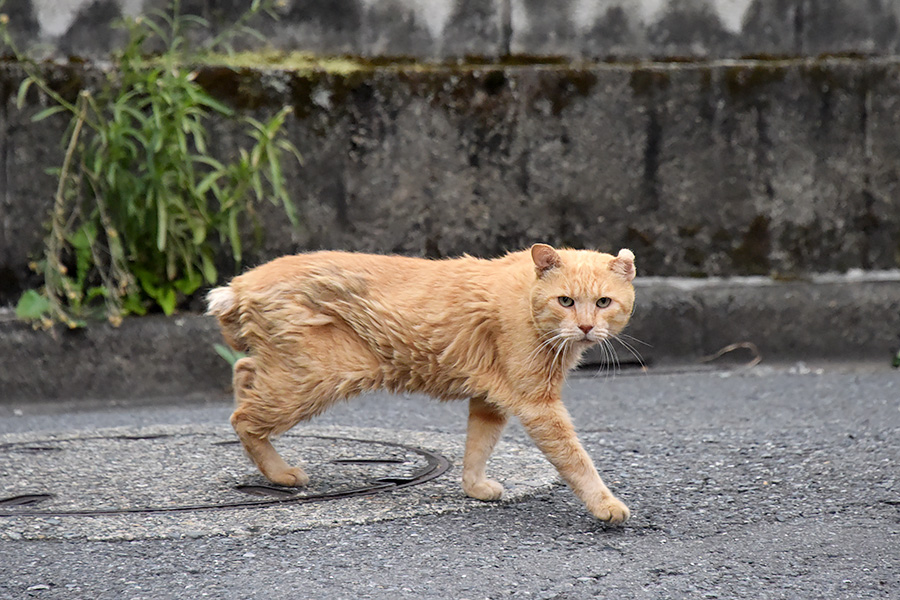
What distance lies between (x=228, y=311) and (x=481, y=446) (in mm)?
1013

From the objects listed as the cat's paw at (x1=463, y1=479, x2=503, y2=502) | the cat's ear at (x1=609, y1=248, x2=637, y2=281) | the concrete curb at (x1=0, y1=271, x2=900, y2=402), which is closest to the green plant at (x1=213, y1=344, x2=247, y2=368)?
the concrete curb at (x1=0, y1=271, x2=900, y2=402)

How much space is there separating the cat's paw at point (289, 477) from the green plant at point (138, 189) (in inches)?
85.1

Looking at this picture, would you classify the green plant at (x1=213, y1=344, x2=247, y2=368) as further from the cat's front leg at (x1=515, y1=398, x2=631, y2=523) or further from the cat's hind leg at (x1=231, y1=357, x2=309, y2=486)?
the cat's front leg at (x1=515, y1=398, x2=631, y2=523)

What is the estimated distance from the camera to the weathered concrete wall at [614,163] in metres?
6.03

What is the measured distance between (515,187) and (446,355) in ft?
9.79

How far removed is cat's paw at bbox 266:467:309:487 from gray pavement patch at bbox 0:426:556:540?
0.04m

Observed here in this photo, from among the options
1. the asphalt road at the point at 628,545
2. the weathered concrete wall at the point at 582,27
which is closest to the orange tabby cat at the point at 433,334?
the asphalt road at the point at 628,545

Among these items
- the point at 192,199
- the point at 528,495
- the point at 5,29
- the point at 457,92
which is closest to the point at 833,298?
the point at 457,92

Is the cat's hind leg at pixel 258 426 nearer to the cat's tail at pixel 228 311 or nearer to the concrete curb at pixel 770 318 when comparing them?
the cat's tail at pixel 228 311

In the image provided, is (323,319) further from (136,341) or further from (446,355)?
(136,341)

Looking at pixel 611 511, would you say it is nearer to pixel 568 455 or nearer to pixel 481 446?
pixel 568 455

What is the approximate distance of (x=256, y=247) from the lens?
5.95m

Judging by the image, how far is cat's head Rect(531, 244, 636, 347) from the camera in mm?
3170

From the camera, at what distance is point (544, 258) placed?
10.5 ft
